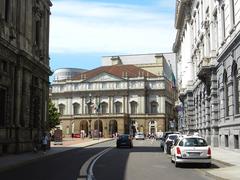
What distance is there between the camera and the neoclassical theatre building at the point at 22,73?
3334 centimetres

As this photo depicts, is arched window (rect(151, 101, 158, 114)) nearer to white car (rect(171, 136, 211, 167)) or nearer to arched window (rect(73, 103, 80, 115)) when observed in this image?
arched window (rect(73, 103, 80, 115))

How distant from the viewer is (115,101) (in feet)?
463

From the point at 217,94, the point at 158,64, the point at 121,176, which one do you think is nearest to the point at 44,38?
the point at 217,94

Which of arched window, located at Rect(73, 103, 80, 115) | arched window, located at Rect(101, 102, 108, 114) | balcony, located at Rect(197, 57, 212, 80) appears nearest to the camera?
balcony, located at Rect(197, 57, 212, 80)

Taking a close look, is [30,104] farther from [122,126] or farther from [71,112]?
[71,112]

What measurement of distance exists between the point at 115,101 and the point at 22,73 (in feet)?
344

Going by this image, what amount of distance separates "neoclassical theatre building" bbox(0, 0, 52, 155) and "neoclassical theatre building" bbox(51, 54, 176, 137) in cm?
8998

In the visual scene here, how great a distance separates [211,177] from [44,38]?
98.8 ft

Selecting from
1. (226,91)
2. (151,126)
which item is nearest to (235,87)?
(226,91)

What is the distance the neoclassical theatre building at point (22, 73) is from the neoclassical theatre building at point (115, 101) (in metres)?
90.0

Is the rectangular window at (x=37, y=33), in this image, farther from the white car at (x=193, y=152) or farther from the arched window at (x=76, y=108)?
the arched window at (x=76, y=108)

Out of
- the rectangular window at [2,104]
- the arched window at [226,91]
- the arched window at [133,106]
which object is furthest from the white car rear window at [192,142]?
the arched window at [133,106]

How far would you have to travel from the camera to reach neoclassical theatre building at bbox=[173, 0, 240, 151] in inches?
1342

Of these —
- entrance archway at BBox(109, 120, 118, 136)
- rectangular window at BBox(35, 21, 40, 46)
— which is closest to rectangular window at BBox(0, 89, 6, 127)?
rectangular window at BBox(35, 21, 40, 46)
